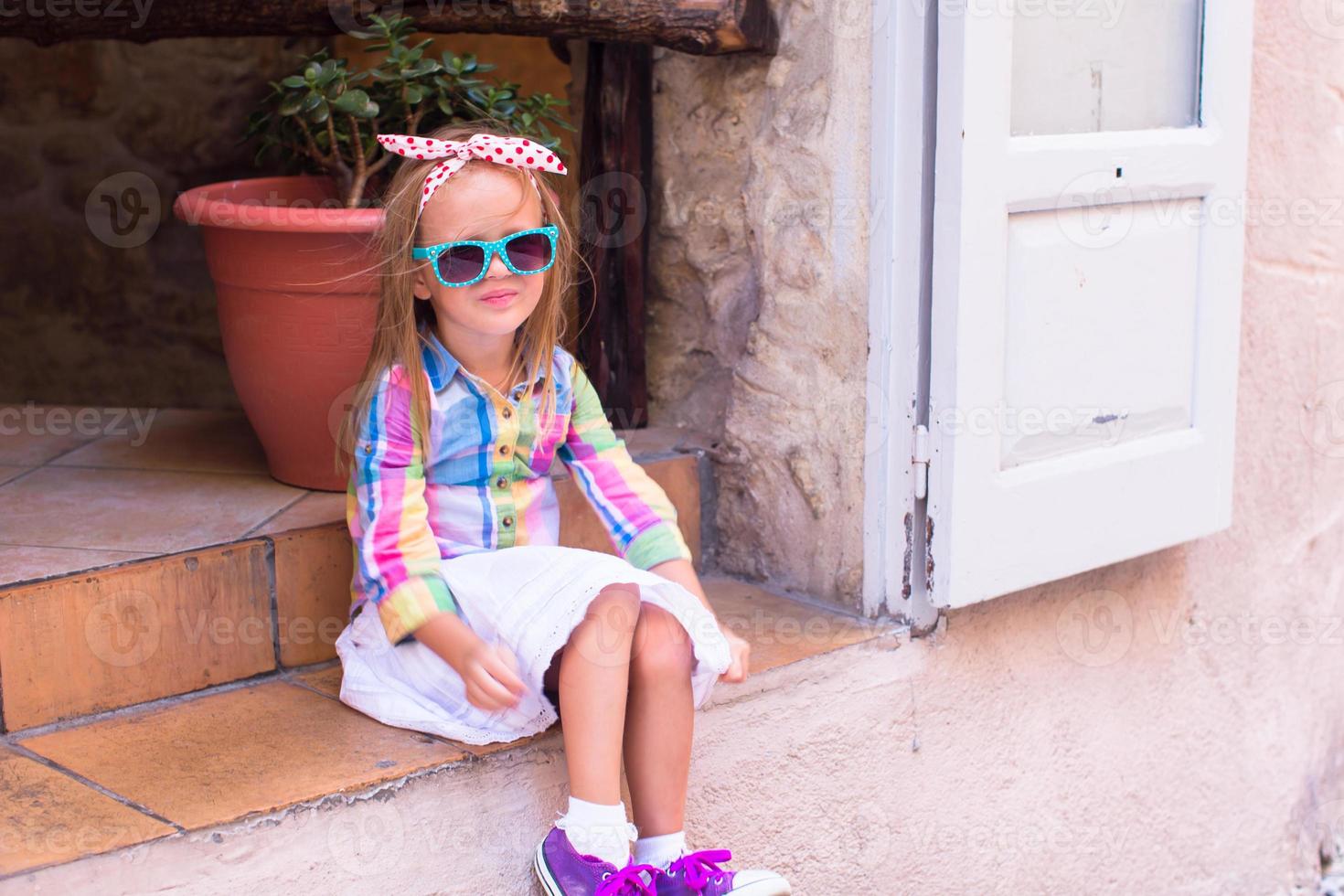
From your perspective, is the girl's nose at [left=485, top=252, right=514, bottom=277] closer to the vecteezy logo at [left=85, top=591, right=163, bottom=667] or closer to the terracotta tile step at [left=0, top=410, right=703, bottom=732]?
the terracotta tile step at [left=0, top=410, right=703, bottom=732]

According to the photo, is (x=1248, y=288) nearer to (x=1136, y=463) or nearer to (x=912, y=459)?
(x=1136, y=463)

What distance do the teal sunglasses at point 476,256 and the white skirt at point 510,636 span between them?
373 millimetres

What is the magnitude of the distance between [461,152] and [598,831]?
2.96 ft

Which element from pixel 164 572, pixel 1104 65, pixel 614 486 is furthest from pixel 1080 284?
pixel 164 572

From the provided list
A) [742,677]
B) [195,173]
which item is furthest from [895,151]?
[195,173]

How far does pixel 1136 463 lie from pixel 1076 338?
261mm

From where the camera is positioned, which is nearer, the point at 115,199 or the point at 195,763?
the point at 195,763

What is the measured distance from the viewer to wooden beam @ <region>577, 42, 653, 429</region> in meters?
2.68

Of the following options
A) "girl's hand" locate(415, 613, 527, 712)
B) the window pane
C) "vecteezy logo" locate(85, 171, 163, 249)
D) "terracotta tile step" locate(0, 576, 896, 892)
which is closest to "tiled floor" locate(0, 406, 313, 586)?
"terracotta tile step" locate(0, 576, 896, 892)

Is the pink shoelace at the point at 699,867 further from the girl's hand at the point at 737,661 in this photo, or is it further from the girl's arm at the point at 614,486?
the girl's arm at the point at 614,486

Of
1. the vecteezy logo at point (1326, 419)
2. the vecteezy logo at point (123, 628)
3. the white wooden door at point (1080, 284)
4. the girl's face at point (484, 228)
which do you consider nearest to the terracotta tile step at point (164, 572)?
the vecteezy logo at point (123, 628)

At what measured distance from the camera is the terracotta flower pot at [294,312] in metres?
2.30

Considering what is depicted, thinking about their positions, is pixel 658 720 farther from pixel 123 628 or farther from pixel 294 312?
pixel 294 312

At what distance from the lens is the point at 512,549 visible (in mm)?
2006
